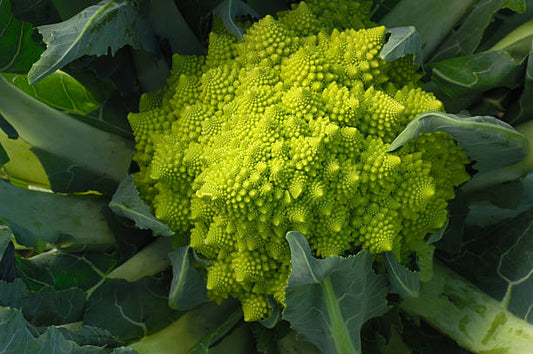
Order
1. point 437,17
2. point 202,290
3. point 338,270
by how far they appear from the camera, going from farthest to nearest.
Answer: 1. point 437,17
2. point 202,290
3. point 338,270

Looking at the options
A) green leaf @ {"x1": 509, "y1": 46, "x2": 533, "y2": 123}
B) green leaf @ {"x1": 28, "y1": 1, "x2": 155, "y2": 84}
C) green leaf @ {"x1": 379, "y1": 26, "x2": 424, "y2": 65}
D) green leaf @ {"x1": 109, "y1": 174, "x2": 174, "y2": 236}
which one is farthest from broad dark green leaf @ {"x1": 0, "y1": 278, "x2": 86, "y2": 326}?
green leaf @ {"x1": 509, "y1": 46, "x2": 533, "y2": 123}

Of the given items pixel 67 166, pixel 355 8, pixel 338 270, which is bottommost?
pixel 338 270

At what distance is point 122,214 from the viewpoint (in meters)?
1.20

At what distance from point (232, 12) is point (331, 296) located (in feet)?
2.14

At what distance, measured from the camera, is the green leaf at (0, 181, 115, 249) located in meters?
1.10

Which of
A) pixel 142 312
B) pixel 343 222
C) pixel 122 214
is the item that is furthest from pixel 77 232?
pixel 343 222

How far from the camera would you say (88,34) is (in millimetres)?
1018

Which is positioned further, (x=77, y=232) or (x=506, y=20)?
(x=506, y=20)

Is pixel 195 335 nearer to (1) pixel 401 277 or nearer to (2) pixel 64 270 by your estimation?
(2) pixel 64 270

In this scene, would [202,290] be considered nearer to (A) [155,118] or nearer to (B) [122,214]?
(B) [122,214]

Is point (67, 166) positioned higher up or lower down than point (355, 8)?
lower down

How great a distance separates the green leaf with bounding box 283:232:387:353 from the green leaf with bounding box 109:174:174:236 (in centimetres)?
31

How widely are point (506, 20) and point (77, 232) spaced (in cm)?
121

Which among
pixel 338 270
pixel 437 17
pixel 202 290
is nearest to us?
pixel 338 270
